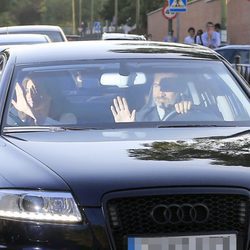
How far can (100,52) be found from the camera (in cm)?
492

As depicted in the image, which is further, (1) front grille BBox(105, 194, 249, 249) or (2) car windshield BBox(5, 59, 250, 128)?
(2) car windshield BBox(5, 59, 250, 128)

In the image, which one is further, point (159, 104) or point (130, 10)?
point (130, 10)

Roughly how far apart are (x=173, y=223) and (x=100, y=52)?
A: 6.68 ft

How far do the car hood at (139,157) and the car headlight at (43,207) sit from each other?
6 cm

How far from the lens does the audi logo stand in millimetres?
3170

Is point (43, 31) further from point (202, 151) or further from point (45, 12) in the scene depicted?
point (45, 12)

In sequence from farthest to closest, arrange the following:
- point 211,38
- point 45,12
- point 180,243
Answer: point 45,12 < point 211,38 < point 180,243

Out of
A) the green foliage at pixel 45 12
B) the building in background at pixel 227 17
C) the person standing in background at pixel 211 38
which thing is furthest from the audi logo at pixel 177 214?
the green foliage at pixel 45 12

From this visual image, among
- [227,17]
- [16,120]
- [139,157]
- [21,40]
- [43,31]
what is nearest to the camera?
[139,157]

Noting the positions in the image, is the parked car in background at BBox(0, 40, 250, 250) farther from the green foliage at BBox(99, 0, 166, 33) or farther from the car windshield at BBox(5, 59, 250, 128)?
the green foliage at BBox(99, 0, 166, 33)

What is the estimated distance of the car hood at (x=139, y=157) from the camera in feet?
10.6

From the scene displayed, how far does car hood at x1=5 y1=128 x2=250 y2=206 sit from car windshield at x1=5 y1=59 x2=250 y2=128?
310 mm

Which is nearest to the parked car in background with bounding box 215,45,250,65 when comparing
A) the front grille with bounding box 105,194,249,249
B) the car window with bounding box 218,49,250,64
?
the car window with bounding box 218,49,250,64

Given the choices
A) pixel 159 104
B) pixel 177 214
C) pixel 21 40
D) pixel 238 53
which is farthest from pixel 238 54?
pixel 177 214
